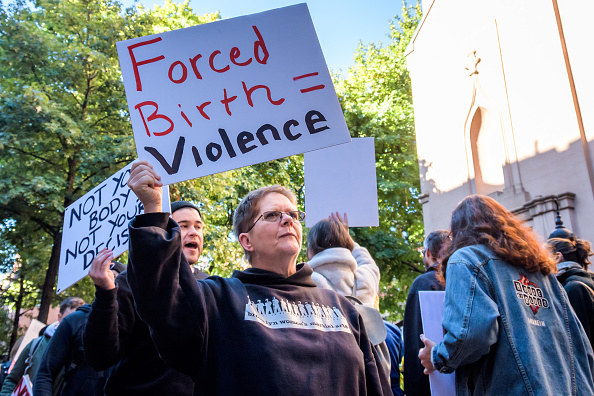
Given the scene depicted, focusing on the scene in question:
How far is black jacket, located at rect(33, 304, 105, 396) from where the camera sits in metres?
3.23

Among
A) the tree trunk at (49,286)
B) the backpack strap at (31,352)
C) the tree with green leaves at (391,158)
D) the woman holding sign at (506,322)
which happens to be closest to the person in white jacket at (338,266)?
the woman holding sign at (506,322)

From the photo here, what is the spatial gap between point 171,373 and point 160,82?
4.01 ft

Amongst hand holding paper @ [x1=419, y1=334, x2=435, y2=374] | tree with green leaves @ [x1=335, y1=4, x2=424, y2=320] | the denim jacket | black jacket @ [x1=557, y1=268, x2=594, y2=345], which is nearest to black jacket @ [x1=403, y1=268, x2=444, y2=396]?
hand holding paper @ [x1=419, y1=334, x2=435, y2=374]

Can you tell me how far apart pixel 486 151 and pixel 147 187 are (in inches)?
510

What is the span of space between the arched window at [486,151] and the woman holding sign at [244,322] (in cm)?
1181

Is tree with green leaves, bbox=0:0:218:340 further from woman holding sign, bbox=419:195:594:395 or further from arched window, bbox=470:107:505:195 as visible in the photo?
woman holding sign, bbox=419:195:594:395

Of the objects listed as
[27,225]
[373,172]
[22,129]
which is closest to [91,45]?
[22,129]

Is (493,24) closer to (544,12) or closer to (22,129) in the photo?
(544,12)

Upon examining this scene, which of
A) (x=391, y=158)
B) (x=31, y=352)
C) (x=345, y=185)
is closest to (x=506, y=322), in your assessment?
(x=345, y=185)

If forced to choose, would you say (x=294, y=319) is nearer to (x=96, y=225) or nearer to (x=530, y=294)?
(x=530, y=294)

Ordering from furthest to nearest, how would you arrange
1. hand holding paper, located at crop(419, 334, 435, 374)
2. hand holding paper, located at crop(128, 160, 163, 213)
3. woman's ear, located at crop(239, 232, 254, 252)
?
hand holding paper, located at crop(419, 334, 435, 374) < woman's ear, located at crop(239, 232, 254, 252) < hand holding paper, located at crop(128, 160, 163, 213)

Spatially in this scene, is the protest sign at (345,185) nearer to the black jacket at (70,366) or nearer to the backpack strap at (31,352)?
the black jacket at (70,366)

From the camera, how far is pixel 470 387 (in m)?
2.33

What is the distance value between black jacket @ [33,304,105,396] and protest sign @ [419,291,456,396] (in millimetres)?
1972
